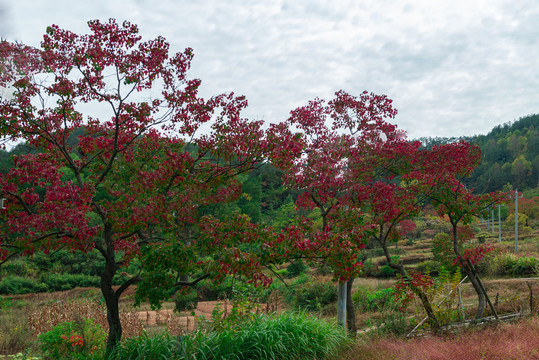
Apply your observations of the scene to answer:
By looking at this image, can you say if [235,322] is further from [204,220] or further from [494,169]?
[494,169]

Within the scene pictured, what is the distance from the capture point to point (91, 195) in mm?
4777

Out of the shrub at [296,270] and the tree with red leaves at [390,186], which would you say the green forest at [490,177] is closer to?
the shrub at [296,270]

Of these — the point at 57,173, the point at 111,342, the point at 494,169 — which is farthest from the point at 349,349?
the point at 494,169

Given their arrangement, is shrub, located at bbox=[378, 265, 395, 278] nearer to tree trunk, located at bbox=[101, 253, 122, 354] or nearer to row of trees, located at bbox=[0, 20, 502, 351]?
row of trees, located at bbox=[0, 20, 502, 351]

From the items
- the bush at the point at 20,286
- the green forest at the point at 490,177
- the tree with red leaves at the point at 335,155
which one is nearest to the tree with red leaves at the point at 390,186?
the tree with red leaves at the point at 335,155

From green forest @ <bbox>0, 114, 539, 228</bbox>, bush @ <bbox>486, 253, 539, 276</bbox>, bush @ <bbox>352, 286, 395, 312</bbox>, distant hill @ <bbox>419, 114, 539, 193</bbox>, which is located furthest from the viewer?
distant hill @ <bbox>419, 114, 539, 193</bbox>

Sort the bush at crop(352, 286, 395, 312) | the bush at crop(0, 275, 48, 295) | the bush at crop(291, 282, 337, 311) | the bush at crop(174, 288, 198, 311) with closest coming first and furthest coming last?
the bush at crop(352, 286, 395, 312) → the bush at crop(291, 282, 337, 311) → the bush at crop(174, 288, 198, 311) → the bush at crop(0, 275, 48, 295)

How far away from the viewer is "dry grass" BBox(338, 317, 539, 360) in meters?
4.77

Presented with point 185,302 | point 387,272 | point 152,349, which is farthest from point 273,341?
point 387,272

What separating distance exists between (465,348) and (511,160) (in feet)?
259

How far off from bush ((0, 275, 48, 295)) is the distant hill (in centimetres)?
4464

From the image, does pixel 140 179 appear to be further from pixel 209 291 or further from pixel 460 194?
pixel 209 291

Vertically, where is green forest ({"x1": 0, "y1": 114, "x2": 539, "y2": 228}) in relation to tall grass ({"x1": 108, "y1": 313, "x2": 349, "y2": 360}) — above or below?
above

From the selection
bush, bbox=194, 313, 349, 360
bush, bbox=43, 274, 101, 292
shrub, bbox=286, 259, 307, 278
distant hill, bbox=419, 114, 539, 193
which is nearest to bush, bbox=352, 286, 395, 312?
bush, bbox=194, 313, 349, 360
